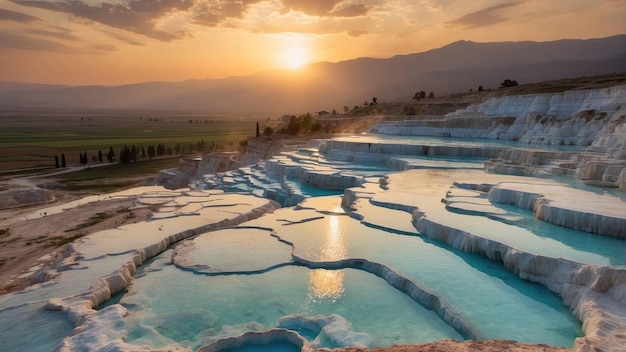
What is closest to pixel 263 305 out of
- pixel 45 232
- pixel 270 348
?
pixel 270 348

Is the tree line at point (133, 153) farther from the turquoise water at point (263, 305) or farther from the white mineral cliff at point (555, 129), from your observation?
the turquoise water at point (263, 305)

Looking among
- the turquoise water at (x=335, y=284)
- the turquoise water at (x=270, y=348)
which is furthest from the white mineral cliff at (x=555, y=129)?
the turquoise water at (x=270, y=348)

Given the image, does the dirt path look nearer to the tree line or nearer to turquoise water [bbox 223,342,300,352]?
turquoise water [bbox 223,342,300,352]

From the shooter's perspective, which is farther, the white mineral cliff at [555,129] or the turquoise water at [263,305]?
the white mineral cliff at [555,129]

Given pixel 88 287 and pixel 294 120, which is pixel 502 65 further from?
pixel 88 287

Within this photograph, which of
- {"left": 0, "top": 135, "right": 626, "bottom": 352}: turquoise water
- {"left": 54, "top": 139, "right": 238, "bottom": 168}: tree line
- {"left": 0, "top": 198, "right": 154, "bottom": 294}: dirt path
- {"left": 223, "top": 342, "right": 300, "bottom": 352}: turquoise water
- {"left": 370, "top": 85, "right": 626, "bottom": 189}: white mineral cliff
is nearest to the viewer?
{"left": 223, "top": 342, "right": 300, "bottom": 352}: turquoise water

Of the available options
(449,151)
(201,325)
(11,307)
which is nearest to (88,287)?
(11,307)

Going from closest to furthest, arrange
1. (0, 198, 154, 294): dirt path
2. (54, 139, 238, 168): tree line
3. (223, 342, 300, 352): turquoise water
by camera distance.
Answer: (223, 342, 300, 352): turquoise water
(0, 198, 154, 294): dirt path
(54, 139, 238, 168): tree line

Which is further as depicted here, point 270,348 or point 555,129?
point 555,129

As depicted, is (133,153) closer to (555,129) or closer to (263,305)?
(555,129)

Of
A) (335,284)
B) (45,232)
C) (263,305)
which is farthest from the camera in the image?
(45,232)

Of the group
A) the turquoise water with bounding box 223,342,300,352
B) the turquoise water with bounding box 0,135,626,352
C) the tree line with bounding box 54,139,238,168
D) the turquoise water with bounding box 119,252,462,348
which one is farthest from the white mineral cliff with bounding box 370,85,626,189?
the tree line with bounding box 54,139,238,168

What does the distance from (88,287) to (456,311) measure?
6.28 metres

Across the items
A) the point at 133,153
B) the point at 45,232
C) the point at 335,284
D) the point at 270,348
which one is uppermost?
the point at 335,284
